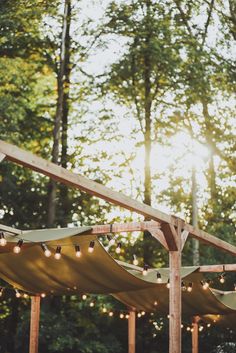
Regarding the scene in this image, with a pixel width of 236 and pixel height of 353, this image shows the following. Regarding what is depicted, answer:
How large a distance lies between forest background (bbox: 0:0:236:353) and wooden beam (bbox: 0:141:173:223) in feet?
26.7

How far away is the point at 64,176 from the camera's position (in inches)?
198

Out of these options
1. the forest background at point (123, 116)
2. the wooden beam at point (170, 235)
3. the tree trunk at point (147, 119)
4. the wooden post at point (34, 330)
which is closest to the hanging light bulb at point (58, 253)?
the wooden beam at point (170, 235)

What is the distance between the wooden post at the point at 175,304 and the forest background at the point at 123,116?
23.9ft

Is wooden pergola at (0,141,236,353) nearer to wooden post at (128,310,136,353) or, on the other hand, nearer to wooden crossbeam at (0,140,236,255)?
wooden crossbeam at (0,140,236,255)

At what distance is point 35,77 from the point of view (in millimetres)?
15906

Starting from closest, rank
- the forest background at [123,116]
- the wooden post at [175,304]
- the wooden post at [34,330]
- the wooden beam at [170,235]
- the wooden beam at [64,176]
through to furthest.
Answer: the wooden beam at [64,176] < the wooden post at [175,304] < the wooden beam at [170,235] < the wooden post at [34,330] < the forest background at [123,116]

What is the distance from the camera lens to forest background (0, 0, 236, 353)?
566 inches

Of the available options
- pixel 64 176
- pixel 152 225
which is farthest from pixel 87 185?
pixel 152 225

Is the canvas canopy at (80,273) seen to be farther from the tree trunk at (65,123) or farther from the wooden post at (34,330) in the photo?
the tree trunk at (65,123)

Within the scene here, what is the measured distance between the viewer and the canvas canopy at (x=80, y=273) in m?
6.79

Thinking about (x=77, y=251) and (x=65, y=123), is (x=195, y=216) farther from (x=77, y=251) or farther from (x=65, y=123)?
(x=77, y=251)

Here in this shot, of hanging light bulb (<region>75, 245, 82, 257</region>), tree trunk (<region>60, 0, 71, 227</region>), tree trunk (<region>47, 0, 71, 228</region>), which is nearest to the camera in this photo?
hanging light bulb (<region>75, 245, 82, 257</region>)

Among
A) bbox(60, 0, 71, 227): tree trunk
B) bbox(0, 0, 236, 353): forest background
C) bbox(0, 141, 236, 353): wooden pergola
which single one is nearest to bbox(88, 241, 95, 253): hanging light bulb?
bbox(0, 141, 236, 353): wooden pergola

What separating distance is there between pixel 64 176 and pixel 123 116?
431 inches
